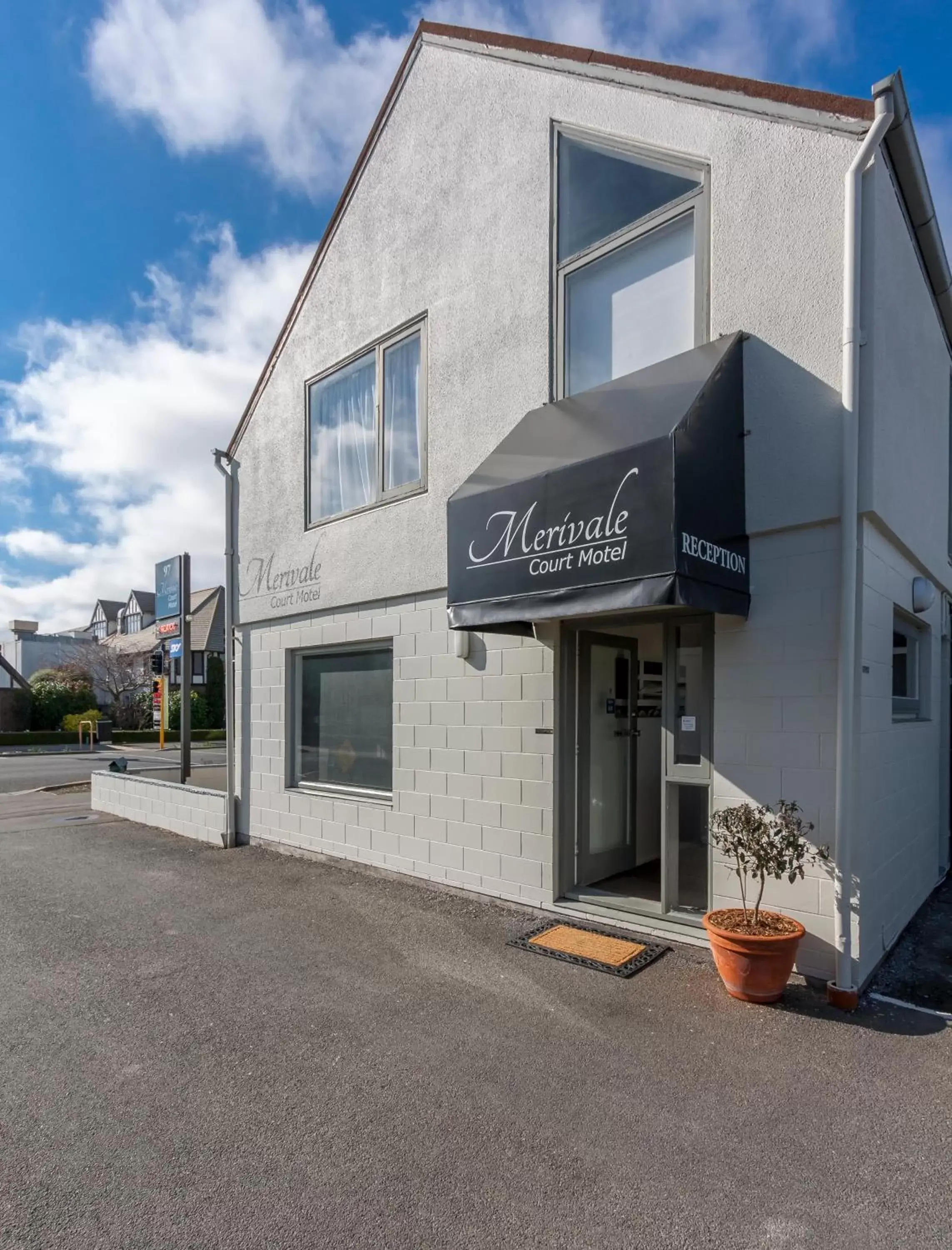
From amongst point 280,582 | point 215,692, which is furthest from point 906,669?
point 215,692

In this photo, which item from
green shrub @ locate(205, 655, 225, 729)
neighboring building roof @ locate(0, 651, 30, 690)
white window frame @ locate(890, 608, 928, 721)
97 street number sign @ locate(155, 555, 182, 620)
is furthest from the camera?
neighboring building roof @ locate(0, 651, 30, 690)

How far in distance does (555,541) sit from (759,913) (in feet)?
8.48

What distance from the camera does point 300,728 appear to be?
8758 mm

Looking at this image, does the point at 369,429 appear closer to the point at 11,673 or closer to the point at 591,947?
the point at 591,947

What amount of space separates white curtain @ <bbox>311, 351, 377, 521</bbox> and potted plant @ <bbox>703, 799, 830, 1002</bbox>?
4.97 m

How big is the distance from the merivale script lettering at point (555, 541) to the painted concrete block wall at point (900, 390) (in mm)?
1485

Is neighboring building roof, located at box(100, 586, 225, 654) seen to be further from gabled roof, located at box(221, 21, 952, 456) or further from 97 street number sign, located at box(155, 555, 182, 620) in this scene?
gabled roof, located at box(221, 21, 952, 456)

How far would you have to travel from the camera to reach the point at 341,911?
6238 millimetres

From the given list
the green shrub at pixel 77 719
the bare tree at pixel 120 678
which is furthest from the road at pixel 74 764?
the bare tree at pixel 120 678

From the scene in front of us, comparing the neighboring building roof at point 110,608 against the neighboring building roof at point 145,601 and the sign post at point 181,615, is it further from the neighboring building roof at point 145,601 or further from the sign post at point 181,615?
the sign post at point 181,615

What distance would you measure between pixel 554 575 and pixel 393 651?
9.50 feet

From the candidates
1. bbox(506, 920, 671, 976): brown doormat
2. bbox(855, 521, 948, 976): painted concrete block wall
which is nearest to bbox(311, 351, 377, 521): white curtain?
bbox(506, 920, 671, 976): brown doormat

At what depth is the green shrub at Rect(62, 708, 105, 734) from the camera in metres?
32.3

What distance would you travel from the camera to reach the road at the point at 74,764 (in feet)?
58.1
